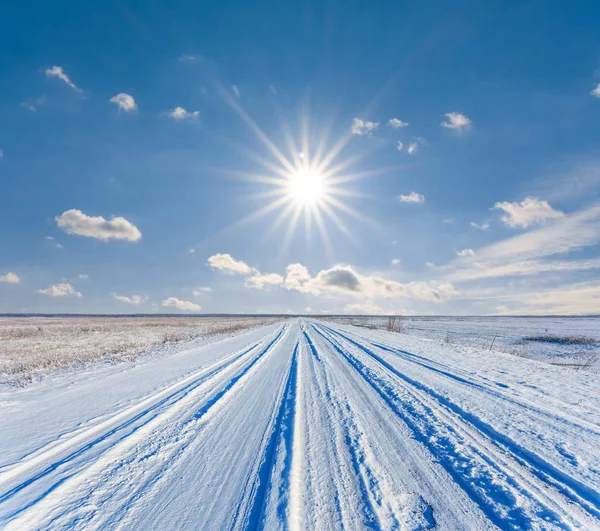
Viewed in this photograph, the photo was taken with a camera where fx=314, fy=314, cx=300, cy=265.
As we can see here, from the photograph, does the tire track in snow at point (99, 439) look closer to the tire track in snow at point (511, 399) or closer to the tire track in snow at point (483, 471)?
the tire track in snow at point (483, 471)

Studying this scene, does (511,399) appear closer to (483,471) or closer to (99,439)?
(483,471)

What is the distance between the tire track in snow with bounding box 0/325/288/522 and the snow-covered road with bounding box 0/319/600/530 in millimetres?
23

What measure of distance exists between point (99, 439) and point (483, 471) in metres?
4.70

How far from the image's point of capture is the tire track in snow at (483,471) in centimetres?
260

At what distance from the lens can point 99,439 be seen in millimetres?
4219

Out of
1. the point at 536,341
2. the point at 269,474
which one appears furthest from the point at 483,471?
the point at 536,341

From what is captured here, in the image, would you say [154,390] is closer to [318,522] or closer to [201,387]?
[201,387]

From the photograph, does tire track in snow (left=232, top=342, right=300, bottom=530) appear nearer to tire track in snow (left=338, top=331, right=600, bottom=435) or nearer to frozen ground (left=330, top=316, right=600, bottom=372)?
tire track in snow (left=338, top=331, right=600, bottom=435)

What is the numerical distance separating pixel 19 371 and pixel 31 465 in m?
9.05

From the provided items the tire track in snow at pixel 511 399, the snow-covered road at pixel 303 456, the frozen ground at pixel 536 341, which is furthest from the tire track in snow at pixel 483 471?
the frozen ground at pixel 536 341

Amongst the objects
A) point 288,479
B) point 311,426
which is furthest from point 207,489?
point 311,426

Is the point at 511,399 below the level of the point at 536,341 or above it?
above

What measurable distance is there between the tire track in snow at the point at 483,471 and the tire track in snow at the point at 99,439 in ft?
11.2

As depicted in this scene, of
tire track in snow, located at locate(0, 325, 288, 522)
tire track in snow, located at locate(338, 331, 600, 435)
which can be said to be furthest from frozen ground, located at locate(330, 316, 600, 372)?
tire track in snow, located at locate(0, 325, 288, 522)
